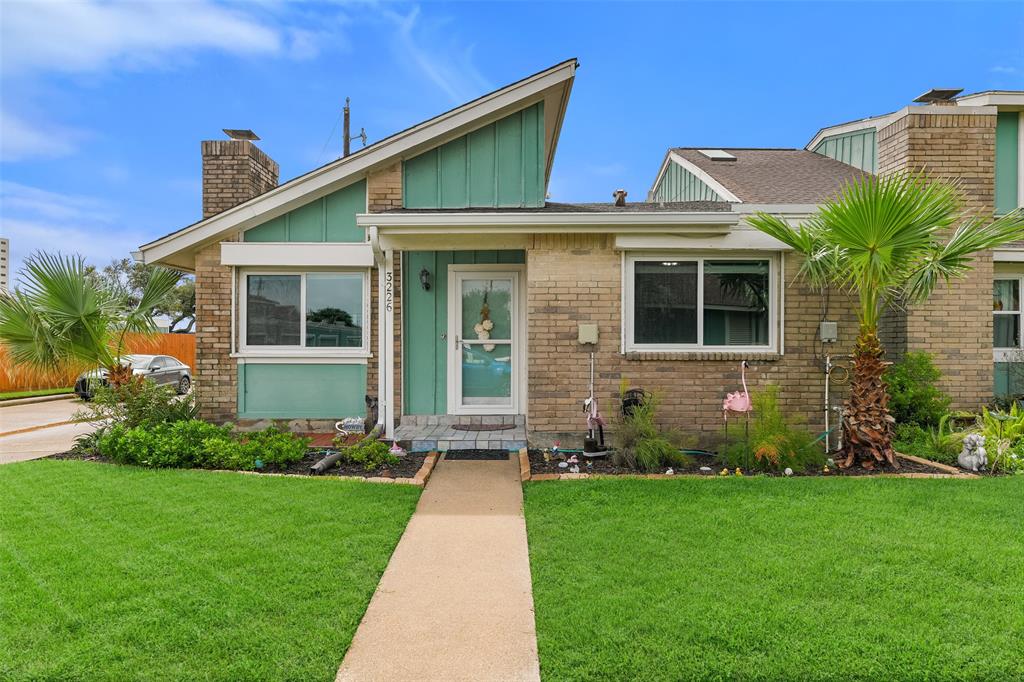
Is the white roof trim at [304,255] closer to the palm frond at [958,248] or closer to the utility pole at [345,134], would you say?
the palm frond at [958,248]

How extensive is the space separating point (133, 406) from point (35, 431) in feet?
15.2

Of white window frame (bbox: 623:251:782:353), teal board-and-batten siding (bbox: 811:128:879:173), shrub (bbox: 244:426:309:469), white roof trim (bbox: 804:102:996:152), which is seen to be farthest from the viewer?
teal board-and-batten siding (bbox: 811:128:879:173)

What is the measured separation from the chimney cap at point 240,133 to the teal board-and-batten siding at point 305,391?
4.38 meters

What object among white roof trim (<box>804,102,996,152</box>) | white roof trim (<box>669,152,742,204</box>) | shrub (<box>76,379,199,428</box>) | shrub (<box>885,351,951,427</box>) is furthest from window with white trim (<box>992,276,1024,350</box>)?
shrub (<box>76,379,199,428</box>)

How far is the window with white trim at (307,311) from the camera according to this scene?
8.32m

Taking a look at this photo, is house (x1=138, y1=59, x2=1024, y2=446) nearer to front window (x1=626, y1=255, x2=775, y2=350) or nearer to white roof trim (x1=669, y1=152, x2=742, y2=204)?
front window (x1=626, y1=255, x2=775, y2=350)

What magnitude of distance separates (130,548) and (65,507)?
5.14 feet

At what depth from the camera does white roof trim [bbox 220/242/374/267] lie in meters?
8.07

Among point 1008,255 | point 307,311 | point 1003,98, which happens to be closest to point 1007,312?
point 1008,255

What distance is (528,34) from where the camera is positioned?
37.7 ft

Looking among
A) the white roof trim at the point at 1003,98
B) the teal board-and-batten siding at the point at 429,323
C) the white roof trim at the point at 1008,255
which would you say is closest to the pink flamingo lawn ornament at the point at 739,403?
the teal board-and-batten siding at the point at 429,323

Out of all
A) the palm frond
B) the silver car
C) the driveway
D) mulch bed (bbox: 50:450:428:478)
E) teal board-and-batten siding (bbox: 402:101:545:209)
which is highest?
teal board-and-batten siding (bbox: 402:101:545:209)

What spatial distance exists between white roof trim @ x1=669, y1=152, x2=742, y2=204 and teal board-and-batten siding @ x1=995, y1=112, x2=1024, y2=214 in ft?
14.5

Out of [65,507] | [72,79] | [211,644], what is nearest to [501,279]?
[65,507]
